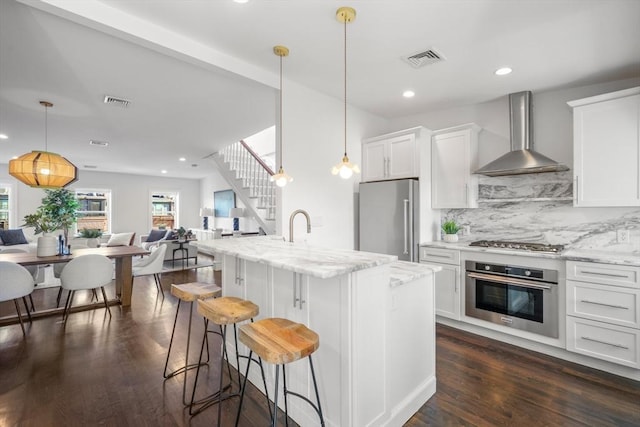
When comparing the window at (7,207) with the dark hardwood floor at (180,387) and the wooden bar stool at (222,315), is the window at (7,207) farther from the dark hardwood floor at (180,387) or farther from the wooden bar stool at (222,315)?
the wooden bar stool at (222,315)

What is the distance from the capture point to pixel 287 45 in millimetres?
2488

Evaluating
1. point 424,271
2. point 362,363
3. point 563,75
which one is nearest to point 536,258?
point 424,271

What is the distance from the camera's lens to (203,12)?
207 centimetres

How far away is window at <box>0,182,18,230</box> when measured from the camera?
26.1ft

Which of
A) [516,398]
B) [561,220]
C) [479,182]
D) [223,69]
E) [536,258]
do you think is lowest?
[516,398]

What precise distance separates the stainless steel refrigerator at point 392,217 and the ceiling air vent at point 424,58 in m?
1.27

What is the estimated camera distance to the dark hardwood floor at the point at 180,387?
190cm

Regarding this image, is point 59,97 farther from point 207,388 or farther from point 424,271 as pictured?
point 424,271

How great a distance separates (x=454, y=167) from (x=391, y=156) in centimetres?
78

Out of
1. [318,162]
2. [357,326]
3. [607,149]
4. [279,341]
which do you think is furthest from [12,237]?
[607,149]

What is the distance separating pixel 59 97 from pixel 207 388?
3.78m

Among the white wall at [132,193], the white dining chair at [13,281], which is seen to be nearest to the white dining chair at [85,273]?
the white dining chair at [13,281]

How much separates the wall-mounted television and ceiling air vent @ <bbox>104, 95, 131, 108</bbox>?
5.30m

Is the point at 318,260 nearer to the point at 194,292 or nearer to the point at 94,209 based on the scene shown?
the point at 194,292
